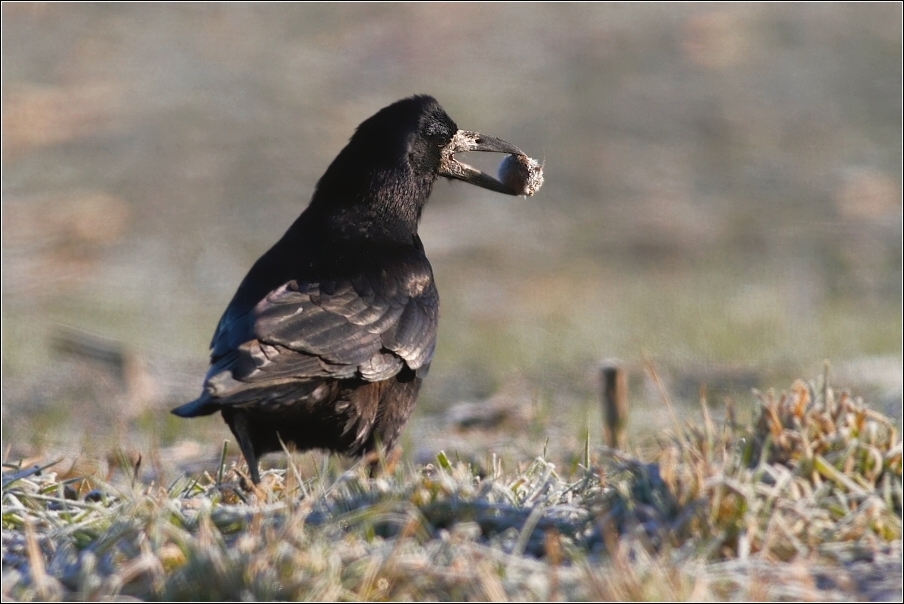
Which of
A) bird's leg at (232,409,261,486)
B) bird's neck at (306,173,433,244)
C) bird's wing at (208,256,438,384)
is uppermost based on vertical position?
bird's neck at (306,173,433,244)

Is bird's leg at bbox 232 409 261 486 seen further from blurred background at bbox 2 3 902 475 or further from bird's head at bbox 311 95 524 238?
blurred background at bbox 2 3 902 475

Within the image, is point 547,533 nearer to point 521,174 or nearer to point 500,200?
point 521,174

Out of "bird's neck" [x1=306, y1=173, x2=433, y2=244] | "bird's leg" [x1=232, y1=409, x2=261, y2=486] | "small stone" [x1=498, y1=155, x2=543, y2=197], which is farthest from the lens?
"small stone" [x1=498, y1=155, x2=543, y2=197]

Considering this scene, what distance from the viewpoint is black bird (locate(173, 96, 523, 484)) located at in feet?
15.2

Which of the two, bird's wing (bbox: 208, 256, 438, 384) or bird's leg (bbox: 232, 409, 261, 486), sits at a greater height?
bird's wing (bbox: 208, 256, 438, 384)

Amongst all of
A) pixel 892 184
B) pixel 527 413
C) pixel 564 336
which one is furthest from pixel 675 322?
pixel 892 184

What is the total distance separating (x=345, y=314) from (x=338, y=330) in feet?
0.42

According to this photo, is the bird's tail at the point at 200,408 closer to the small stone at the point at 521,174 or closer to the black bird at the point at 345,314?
the black bird at the point at 345,314

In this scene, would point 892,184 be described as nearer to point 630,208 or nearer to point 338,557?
point 630,208

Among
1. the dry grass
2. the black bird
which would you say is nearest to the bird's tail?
the black bird

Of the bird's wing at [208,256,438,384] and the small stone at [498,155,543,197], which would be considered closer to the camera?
the bird's wing at [208,256,438,384]

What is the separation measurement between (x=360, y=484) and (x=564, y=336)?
25.0ft

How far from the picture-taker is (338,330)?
4855 millimetres

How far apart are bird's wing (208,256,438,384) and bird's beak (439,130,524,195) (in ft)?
2.44
